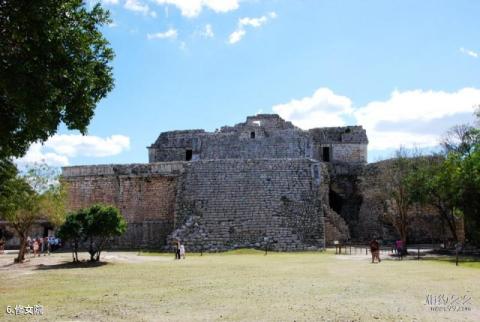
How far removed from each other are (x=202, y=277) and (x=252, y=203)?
11433 millimetres

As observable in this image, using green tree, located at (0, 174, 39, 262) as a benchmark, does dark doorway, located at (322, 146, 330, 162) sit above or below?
above

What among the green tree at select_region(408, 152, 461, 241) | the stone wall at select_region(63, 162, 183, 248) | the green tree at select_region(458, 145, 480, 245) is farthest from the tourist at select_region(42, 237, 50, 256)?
the green tree at select_region(458, 145, 480, 245)

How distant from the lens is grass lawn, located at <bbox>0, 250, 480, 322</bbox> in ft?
28.2

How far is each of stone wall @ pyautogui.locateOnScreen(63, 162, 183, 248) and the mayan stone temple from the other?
5 centimetres

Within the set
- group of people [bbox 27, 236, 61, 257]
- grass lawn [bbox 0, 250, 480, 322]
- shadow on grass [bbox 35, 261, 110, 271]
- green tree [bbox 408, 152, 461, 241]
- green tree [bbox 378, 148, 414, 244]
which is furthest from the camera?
group of people [bbox 27, 236, 61, 257]

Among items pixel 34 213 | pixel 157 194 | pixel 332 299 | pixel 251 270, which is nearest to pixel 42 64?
pixel 332 299

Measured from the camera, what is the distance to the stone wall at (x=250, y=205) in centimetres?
2395

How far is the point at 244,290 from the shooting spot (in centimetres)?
1123

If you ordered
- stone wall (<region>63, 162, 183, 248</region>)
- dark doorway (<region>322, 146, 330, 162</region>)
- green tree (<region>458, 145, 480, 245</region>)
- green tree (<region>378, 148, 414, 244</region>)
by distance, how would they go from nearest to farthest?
green tree (<region>458, 145, 480, 245</region>)
green tree (<region>378, 148, 414, 244</region>)
stone wall (<region>63, 162, 183, 248</region>)
dark doorway (<region>322, 146, 330, 162</region>)

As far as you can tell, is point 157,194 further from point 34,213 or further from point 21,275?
point 21,275

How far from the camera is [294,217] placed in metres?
24.8

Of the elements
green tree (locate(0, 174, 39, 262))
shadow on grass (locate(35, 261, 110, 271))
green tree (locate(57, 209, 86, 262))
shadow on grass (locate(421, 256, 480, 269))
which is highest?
green tree (locate(0, 174, 39, 262))

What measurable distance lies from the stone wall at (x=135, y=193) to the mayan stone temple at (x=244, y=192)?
0.05 metres

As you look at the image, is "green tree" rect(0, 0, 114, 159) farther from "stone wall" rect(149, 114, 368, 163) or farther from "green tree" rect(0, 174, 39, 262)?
"stone wall" rect(149, 114, 368, 163)
